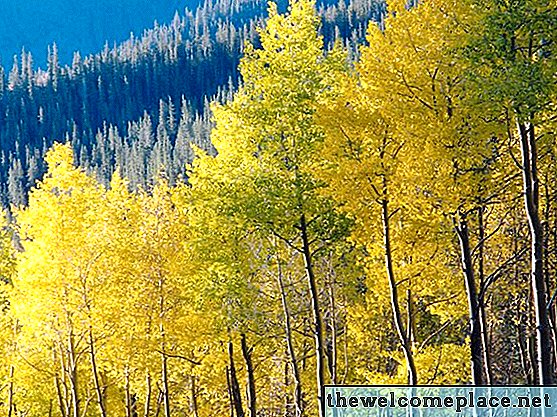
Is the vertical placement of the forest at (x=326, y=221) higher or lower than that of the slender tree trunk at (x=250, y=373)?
higher

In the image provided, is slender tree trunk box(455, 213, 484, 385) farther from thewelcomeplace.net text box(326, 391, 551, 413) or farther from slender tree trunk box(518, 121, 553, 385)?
slender tree trunk box(518, 121, 553, 385)

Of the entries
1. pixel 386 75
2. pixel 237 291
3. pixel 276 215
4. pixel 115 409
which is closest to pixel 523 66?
pixel 386 75

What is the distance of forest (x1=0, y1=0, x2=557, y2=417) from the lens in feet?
39.4

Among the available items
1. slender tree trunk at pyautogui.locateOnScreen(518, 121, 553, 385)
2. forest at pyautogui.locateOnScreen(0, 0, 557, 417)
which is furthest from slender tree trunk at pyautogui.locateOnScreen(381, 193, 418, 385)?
slender tree trunk at pyautogui.locateOnScreen(518, 121, 553, 385)

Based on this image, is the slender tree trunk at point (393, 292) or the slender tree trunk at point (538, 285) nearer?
the slender tree trunk at point (538, 285)

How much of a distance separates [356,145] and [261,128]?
262cm

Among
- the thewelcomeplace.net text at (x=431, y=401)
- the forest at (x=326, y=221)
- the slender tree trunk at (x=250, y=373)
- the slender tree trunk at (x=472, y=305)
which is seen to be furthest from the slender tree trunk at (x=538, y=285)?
the slender tree trunk at (x=250, y=373)

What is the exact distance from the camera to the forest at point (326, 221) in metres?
12.0

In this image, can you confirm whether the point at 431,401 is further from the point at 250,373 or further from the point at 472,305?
the point at 472,305

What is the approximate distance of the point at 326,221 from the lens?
1512cm

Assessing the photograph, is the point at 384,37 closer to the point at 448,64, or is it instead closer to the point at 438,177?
the point at 448,64

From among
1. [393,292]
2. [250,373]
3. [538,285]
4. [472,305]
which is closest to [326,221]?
[393,292]

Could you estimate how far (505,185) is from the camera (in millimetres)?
12758

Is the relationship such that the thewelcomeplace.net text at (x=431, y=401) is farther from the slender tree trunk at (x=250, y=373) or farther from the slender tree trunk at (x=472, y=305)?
the slender tree trunk at (x=250, y=373)
